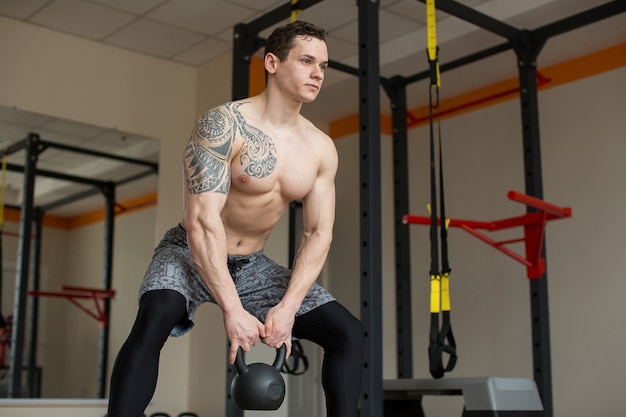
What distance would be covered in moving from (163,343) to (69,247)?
330 centimetres

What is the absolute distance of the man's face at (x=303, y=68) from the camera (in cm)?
230

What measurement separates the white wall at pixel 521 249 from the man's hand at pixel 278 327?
9.49 ft

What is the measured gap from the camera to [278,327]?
2.18 meters

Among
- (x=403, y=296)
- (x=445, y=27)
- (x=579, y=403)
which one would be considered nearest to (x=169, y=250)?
(x=403, y=296)

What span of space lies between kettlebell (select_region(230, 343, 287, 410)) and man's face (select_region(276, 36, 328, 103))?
0.74 metres

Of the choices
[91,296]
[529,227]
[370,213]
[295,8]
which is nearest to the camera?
[370,213]

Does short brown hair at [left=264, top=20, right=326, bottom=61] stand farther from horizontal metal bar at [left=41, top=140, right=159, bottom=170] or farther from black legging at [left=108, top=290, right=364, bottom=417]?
horizontal metal bar at [left=41, top=140, right=159, bottom=170]

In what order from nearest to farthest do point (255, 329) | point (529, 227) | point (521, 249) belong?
point (255, 329) → point (529, 227) → point (521, 249)

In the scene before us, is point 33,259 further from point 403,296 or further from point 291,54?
point 291,54

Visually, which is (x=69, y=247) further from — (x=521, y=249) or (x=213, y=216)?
(x=213, y=216)

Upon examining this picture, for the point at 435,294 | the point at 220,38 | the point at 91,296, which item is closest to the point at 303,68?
the point at 435,294

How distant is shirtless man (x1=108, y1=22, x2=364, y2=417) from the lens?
2.14 m

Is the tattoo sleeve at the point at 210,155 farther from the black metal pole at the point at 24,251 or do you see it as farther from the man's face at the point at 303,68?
the black metal pole at the point at 24,251

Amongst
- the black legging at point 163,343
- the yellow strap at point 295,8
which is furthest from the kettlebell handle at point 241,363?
the yellow strap at point 295,8
